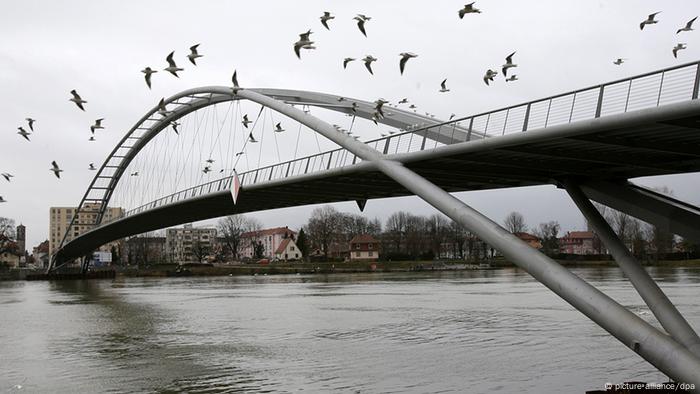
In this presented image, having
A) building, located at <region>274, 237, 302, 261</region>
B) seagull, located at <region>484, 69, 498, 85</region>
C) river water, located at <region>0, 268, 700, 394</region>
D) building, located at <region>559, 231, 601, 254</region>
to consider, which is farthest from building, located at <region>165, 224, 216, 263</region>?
seagull, located at <region>484, 69, 498, 85</region>

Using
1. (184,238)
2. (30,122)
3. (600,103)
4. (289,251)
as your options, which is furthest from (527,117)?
(184,238)

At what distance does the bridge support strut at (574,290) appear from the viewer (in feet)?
30.1

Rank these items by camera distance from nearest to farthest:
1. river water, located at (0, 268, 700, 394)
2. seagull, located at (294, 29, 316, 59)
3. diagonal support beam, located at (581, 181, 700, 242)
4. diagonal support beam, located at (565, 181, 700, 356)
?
1. diagonal support beam, located at (565, 181, 700, 356)
2. river water, located at (0, 268, 700, 394)
3. diagonal support beam, located at (581, 181, 700, 242)
4. seagull, located at (294, 29, 316, 59)

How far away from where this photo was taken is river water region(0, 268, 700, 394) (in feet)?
43.0

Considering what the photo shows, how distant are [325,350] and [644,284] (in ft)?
24.0

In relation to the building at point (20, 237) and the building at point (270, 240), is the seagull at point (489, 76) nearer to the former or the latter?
the building at point (20, 237)

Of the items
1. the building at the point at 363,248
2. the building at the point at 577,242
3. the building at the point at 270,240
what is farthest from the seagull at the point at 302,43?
the building at the point at 577,242

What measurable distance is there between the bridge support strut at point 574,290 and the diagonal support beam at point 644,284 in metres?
0.74

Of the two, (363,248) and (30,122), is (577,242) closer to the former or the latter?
(363,248)

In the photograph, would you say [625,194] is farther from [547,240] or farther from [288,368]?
[547,240]

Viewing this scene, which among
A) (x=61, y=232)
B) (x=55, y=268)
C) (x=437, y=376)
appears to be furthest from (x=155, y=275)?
(x=61, y=232)

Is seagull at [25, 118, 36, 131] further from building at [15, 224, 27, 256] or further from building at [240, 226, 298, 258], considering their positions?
building at [240, 226, 298, 258]

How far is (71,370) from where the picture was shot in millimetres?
15469

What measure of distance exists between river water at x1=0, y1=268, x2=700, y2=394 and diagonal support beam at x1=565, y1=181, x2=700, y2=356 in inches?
51.6
